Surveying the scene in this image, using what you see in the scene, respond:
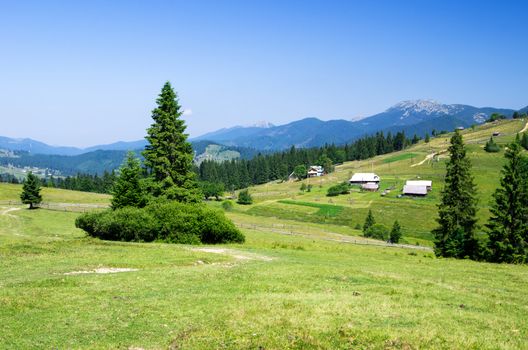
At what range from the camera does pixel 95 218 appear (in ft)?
151

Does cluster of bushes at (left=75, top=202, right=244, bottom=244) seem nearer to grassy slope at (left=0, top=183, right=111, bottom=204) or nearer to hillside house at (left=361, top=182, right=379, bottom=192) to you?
grassy slope at (left=0, top=183, right=111, bottom=204)

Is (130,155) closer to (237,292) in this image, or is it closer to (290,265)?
(290,265)

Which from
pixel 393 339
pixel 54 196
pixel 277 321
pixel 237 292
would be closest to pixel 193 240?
pixel 237 292

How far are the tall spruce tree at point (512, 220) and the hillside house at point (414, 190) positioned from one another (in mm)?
102136

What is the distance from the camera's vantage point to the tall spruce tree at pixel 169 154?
55000 millimetres

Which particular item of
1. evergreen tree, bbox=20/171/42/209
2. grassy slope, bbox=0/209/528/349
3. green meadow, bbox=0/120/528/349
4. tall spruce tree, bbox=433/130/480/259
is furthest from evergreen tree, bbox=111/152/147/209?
evergreen tree, bbox=20/171/42/209

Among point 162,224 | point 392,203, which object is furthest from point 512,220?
point 392,203

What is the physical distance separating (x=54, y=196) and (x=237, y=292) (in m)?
116

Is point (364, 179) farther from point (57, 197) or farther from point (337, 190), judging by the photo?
point (57, 197)

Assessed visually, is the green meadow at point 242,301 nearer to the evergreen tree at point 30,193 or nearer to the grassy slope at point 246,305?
the grassy slope at point 246,305

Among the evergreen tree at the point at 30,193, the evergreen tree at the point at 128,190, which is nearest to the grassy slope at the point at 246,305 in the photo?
the evergreen tree at the point at 128,190

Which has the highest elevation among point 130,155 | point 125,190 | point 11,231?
point 130,155

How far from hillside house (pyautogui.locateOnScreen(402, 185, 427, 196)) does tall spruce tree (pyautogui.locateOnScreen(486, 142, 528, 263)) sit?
10214 centimetres

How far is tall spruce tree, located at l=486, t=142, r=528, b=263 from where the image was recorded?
171 ft
